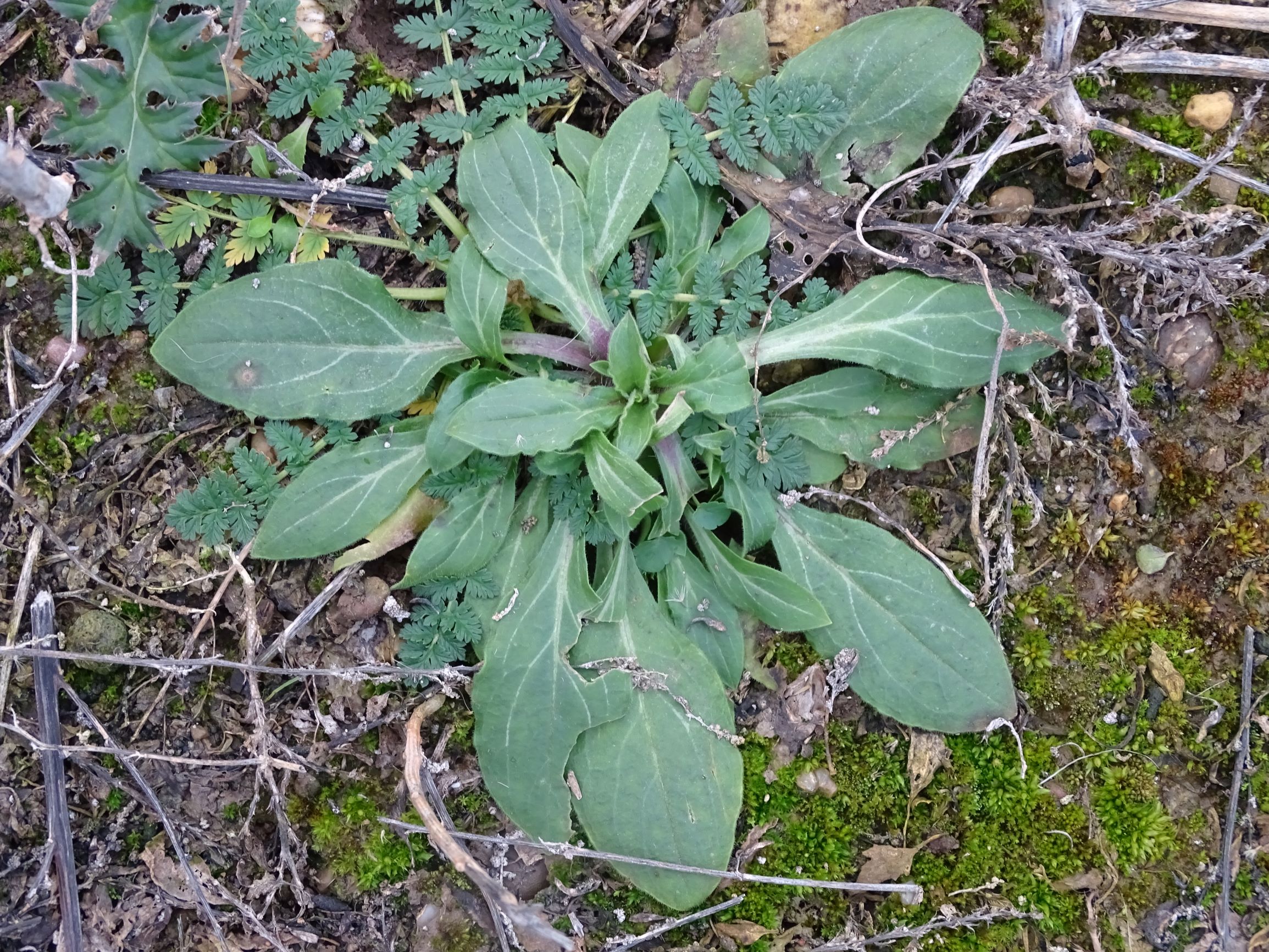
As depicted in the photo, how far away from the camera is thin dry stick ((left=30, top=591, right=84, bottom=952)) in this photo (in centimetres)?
318

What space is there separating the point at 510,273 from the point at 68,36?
181 cm

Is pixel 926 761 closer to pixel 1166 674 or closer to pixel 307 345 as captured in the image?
pixel 1166 674

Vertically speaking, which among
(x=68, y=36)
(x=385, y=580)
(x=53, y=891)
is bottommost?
(x=53, y=891)

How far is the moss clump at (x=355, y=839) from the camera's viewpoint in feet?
10.8

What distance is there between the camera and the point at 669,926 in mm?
3229

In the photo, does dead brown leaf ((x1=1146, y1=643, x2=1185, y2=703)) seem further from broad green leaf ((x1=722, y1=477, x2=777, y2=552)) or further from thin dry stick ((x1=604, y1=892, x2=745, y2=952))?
thin dry stick ((x1=604, y1=892, x2=745, y2=952))

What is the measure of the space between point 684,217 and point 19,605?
2.67m

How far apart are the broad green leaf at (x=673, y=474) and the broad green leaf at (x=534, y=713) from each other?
1.67ft

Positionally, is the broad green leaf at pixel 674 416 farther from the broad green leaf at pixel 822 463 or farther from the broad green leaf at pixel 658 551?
the broad green leaf at pixel 822 463

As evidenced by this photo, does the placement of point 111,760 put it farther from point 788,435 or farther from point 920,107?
point 920,107

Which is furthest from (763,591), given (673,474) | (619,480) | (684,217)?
(684,217)

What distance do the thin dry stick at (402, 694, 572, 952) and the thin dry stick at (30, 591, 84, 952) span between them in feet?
3.87

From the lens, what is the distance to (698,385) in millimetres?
2961

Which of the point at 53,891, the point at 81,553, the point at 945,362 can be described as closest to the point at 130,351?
the point at 81,553
